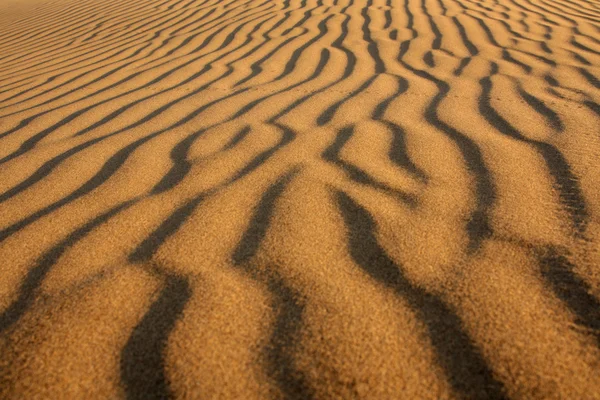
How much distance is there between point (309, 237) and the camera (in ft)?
3.86

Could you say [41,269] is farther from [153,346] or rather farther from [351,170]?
[351,170]

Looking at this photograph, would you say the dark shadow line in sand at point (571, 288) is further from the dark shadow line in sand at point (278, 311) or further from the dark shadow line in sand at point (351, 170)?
the dark shadow line in sand at point (278, 311)

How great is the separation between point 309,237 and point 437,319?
1.29 ft

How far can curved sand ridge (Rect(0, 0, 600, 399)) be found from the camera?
823 mm

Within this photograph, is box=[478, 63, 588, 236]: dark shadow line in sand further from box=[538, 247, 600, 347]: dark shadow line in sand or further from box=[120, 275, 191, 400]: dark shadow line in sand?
box=[120, 275, 191, 400]: dark shadow line in sand

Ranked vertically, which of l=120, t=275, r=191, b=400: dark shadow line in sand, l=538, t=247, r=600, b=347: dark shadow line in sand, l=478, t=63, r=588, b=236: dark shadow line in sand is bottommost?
l=478, t=63, r=588, b=236: dark shadow line in sand

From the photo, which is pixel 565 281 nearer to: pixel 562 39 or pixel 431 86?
pixel 431 86

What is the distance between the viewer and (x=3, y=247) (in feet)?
4.09

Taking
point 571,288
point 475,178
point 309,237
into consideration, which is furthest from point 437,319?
point 475,178

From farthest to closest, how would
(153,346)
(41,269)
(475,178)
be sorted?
(475,178)
(41,269)
(153,346)

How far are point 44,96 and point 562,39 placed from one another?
349 cm

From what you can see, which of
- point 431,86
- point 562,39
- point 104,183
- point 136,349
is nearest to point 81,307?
point 136,349

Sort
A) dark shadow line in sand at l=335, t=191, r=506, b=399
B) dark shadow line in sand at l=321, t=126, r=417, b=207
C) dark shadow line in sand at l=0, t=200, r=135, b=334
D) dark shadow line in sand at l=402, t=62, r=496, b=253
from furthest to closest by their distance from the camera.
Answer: dark shadow line in sand at l=321, t=126, r=417, b=207 < dark shadow line in sand at l=402, t=62, r=496, b=253 < dark shadow line in sand at l=0, t=200, r=135, b=334 < dark shadow line in sand at l=335, t=191, r=506, b=399

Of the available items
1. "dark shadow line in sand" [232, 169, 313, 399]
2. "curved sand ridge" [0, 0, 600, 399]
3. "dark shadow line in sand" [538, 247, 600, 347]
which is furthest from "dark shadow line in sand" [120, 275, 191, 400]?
"dark shadow line in sand" [538, 247, 600, 347]
